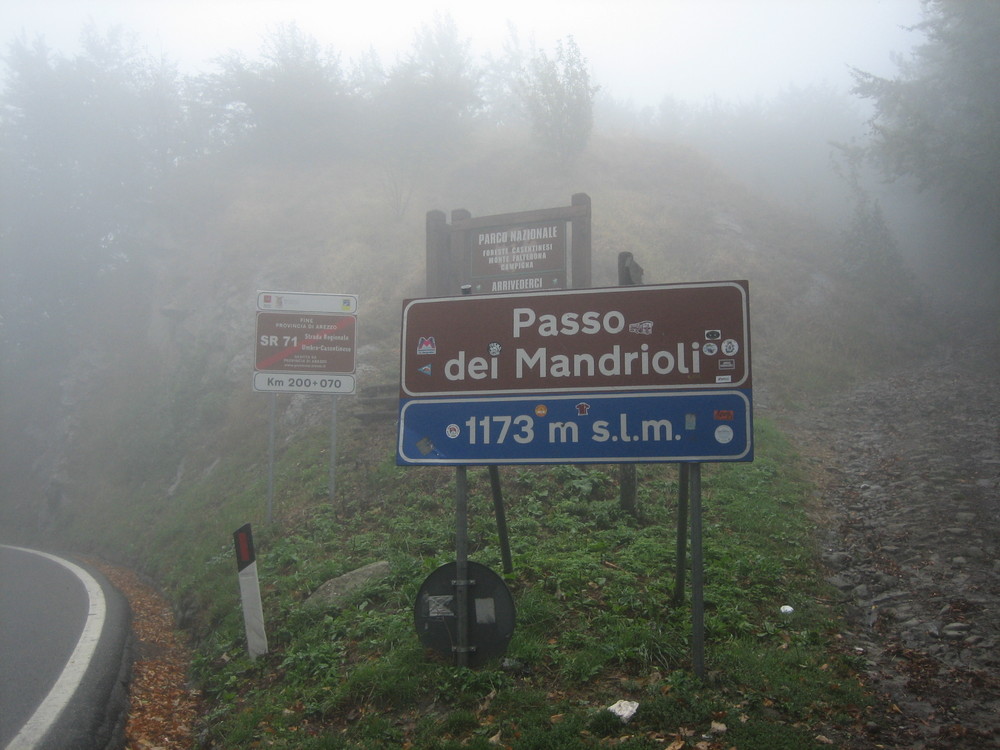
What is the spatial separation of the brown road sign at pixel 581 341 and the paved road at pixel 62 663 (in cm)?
365

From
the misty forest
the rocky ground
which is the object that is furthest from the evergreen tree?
the rocky ground

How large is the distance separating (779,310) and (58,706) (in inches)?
815

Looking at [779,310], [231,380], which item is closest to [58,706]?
[231,380]

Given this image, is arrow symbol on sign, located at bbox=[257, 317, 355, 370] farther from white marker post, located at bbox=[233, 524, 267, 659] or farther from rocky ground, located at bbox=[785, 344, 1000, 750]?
rocky ground, located at bbox=[785, 344, 1000, 750]

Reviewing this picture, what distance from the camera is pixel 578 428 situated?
4.93m

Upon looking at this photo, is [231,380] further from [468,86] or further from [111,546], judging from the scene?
[468,86]

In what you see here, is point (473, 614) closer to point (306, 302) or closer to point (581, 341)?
point (581, 341)

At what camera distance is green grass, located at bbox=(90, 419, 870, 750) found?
14.1ft

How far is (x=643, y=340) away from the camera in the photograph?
16.2 ft

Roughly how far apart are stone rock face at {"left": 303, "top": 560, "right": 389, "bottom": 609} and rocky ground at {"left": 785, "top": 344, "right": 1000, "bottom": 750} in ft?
15.1

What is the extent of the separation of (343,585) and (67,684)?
257 cm

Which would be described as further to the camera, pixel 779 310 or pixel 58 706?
pixel 779 310

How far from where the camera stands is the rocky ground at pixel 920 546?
4.41 metres

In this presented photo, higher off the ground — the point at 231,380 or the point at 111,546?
the point at 231,380
